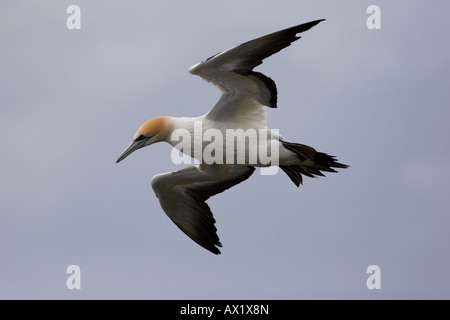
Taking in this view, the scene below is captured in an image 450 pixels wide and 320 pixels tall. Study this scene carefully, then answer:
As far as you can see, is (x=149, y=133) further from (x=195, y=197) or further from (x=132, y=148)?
(x=195, y=197)

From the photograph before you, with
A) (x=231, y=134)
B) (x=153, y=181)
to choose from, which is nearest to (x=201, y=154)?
(x=231, y=134)

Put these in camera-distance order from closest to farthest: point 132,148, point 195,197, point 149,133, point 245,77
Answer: point 245,77
point 149,133
point 132,148
point 195,197

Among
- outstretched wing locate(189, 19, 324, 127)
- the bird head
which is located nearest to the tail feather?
outstretched wing locate(189, 19, 324, 127)

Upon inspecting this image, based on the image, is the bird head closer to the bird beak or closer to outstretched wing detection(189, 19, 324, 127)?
the bird beak

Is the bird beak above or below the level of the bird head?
below

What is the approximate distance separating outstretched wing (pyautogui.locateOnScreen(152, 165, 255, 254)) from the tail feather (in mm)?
1065

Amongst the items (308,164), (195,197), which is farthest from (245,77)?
(195,197)

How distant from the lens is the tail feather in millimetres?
13961

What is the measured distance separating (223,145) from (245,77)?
1136mm

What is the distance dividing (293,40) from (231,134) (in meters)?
1.86

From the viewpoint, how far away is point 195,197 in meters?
15.8

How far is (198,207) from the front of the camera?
15828 millimetres

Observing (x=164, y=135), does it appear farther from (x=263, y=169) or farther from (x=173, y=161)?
(x=263, y=169)

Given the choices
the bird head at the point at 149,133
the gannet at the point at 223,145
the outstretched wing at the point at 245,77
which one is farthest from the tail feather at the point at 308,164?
the bird head at the point at 149,133
